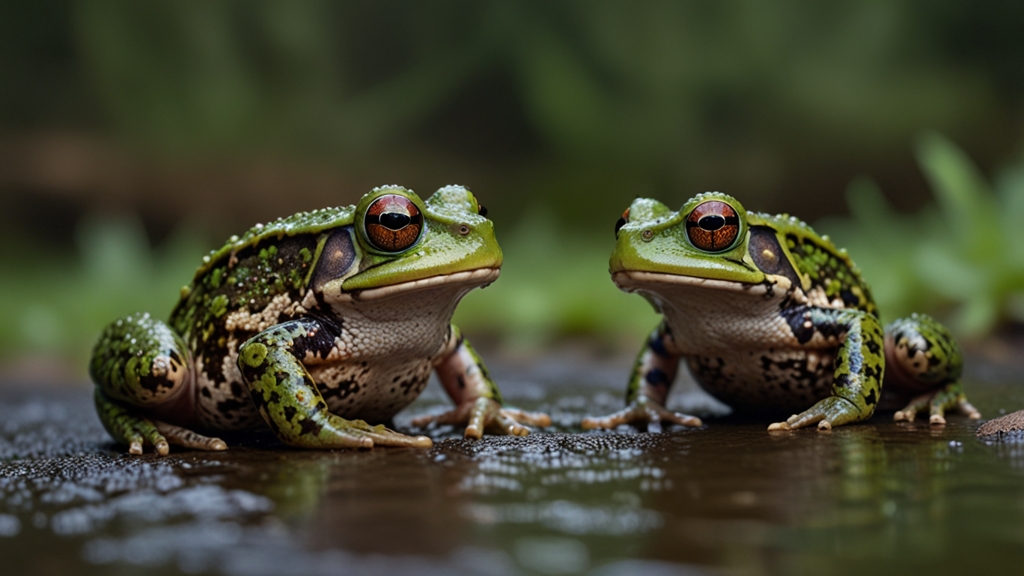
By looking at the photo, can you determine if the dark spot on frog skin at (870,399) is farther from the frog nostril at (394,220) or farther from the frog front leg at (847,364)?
the frog nostril at (394,220)

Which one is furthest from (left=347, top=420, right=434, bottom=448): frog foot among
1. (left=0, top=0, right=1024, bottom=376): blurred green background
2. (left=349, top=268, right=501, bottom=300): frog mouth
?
(left=0, top=0, right=1024, bottom=376): blurred green background

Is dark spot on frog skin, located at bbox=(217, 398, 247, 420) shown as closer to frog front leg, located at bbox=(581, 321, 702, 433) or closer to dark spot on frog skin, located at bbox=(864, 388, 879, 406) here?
frog front leg, located at bbox=(581, 321, 702, 433)

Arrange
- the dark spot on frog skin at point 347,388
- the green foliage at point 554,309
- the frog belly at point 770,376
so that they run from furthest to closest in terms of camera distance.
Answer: the green foliage at point 554,309 → the frog belly at point 770,376 → the dark spot on frog skin at point 347,388

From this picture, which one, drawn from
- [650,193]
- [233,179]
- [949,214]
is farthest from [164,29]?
[949,214]

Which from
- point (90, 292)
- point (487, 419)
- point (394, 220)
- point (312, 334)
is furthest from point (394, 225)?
point (90, 292)

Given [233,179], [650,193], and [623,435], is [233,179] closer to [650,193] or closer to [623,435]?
[650,193]

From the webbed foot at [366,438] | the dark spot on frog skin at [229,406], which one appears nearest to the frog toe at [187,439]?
the dark spot on frog skin at [229,406]
